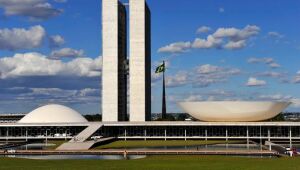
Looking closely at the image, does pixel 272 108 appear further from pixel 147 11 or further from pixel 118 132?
pixel 147 11

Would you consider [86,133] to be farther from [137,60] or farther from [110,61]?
[137,60]

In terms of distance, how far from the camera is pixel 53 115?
7225 cm

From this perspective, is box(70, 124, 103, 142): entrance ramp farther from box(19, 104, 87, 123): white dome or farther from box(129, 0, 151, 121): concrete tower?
box(129, 0, 151, 121): concrete tower

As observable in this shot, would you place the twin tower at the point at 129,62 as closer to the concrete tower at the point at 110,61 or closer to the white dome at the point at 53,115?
the concrete tower at the point at 110,61

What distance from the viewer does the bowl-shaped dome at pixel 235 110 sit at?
65.2m

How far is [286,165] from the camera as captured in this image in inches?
1153

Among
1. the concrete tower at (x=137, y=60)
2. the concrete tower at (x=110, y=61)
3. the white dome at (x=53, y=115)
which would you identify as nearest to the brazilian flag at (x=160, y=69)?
the concrete tower at (x=137, y=60)

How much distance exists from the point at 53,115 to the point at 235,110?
24972mm

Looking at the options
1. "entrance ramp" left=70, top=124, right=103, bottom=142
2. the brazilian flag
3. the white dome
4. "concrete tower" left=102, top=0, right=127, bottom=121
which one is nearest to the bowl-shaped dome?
"concrete tower" left=102, top=0, right=127, bottom=121

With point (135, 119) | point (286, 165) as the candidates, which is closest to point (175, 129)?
point (135, 119)

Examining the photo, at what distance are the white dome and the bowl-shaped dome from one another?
16685mm

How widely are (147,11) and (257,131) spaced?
26.4m

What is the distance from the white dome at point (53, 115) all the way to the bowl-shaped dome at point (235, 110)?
1669cm

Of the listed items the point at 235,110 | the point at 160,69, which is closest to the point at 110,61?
the point at 160,69
